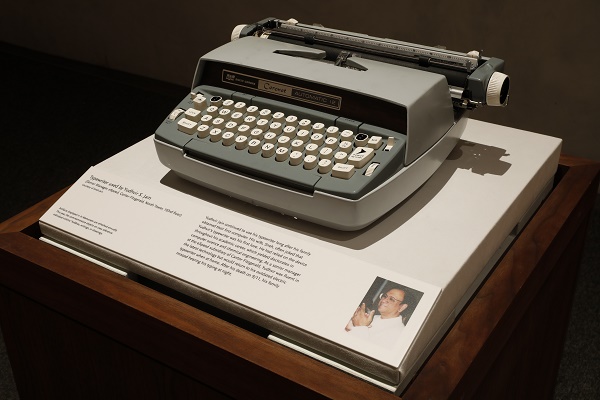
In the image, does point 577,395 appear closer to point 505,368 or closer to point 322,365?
point 505,368

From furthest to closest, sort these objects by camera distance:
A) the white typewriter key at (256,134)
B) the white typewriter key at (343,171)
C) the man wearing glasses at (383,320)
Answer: the white typewriter key at (256,134)
the white typewriter key at (343,171)
the man wearing glasses at (383,320)

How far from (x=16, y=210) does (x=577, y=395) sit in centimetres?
175

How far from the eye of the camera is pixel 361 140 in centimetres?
101

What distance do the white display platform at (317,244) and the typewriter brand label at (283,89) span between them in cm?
18

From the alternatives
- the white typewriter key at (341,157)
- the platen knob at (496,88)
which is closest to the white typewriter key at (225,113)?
the white typewriter key at (341,157)

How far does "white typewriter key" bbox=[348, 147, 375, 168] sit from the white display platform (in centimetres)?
11

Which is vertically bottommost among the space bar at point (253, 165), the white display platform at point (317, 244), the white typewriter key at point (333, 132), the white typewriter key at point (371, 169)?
the white display platform at point (317, 244)

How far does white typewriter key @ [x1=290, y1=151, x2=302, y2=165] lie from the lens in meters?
1.00

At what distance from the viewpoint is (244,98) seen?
1.14m

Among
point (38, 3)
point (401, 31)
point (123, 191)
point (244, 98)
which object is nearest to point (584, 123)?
point (401, 31)

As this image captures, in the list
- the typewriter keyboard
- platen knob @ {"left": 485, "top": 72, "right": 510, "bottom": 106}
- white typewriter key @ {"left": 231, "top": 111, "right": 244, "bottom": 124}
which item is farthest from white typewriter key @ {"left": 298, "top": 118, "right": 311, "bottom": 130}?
platen knob @ {"left": 485, "top": 72, "right": 510, "bottom": 106}

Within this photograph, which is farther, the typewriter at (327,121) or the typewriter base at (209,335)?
the typewriter at (327,121)

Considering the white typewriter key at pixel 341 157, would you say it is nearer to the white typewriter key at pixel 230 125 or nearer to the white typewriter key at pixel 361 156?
the white typewriter key at pixel 361 156

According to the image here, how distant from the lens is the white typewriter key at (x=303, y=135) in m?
1.04
